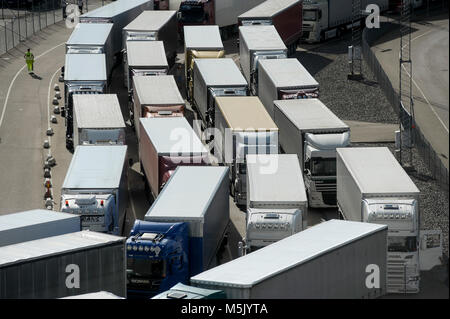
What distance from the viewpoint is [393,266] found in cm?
3881

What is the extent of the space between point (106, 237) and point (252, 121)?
16.8m

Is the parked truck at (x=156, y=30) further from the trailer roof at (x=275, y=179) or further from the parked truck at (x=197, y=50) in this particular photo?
the trailer roof at (x=275, y=179)

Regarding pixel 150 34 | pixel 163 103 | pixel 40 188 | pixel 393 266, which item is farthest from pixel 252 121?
pixel 150 34

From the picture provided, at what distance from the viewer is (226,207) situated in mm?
43938

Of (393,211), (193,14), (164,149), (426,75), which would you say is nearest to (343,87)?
(426,75)

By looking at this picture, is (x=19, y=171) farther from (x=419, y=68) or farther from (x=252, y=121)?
(x=419, y=68)

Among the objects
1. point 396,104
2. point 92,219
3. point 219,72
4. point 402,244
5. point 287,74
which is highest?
point 287,74

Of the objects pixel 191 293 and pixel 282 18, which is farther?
pixel 282 18

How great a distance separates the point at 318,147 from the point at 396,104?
711 inches

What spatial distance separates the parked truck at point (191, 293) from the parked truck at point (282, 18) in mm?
46814

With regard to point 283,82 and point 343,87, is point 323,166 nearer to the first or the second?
point 283,82

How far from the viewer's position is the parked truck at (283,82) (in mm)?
57938

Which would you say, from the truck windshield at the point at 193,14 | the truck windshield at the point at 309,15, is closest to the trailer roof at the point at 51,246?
the truck windshield at the point at 193,14

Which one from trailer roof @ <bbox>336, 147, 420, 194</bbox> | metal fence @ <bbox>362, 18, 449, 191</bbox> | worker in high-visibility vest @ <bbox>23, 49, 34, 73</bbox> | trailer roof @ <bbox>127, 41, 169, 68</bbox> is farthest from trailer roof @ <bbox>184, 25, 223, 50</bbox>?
trailer roof @ <bbox>336, 147, 420, 194</bbox>
